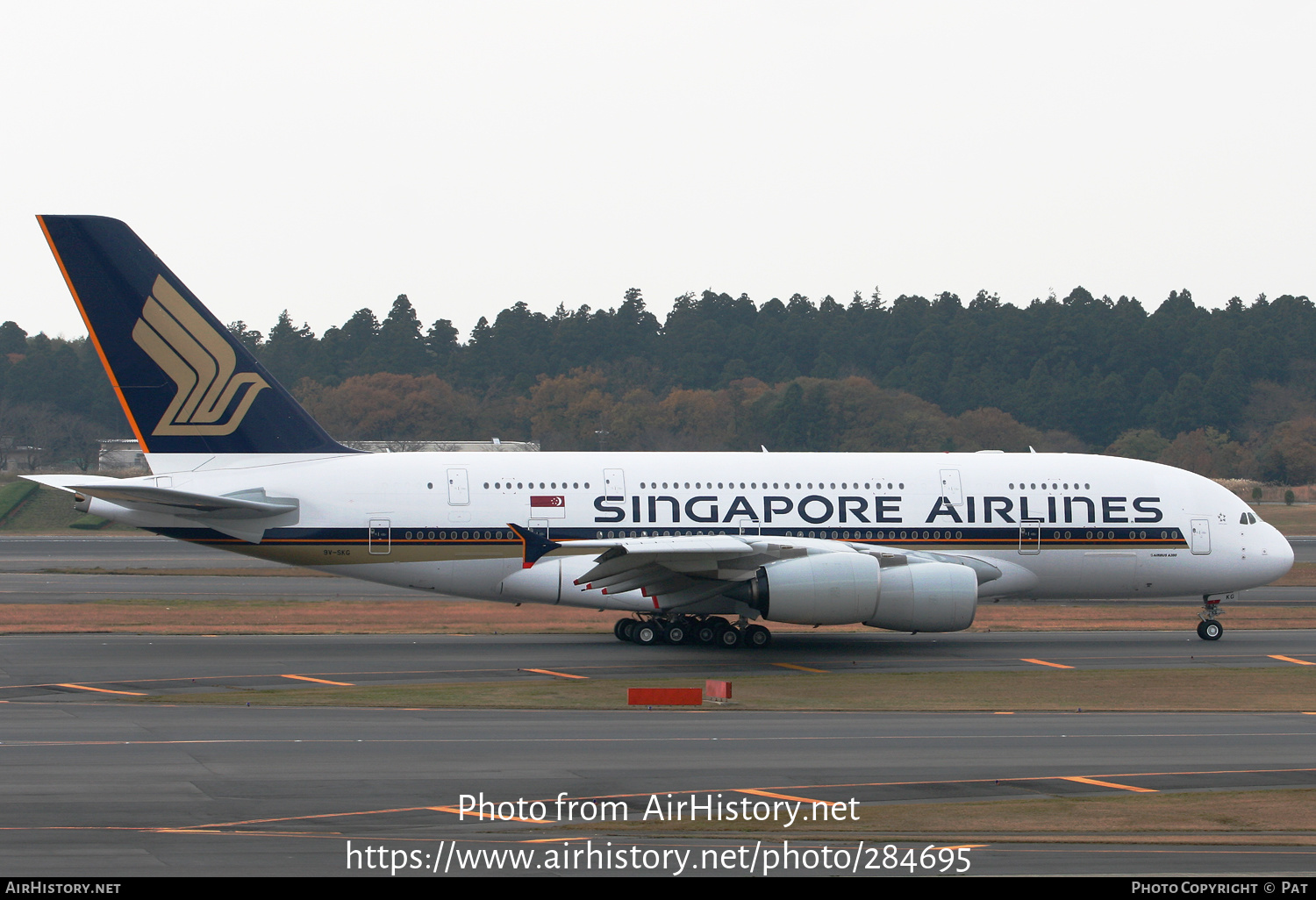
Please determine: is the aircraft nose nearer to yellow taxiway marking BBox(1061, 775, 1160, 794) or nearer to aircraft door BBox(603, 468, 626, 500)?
aircraft door BBox(603, 468, 626, 500)

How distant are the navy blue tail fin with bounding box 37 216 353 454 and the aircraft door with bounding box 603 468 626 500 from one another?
6.46 metres

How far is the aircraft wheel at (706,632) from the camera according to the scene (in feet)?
A: 92.0

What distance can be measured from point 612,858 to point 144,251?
68.5ft

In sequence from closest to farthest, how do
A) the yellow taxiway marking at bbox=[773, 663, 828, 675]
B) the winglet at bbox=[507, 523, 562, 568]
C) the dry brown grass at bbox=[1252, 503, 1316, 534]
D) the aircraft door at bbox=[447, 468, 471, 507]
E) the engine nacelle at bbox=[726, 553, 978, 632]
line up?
the yellow taxiway marking at bbox=[773, 663, 828, 675] < the engine nacelle at bbox=[726, 553, 978, 632] < the winglet at bbox=[507, 523, 562, 568] < the aircraft door at bbox=[447, 468, 471, 507] < the dry brown grass at bbox=[1252, 503, 1316, 534]

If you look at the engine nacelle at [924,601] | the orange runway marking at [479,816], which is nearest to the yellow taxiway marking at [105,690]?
the orange runway marking at [479,816]

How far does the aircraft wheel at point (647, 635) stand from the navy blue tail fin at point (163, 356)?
8.25m

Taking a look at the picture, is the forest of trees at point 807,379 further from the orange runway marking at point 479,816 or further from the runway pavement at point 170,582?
the orange runway marking at point 479,816

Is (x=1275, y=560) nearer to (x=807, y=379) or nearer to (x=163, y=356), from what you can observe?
(x=163, y=356)

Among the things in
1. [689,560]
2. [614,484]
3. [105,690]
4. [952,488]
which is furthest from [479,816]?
[952,488]

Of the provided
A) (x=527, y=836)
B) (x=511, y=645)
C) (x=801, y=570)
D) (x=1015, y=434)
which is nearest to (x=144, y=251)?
(x=511, y=645)

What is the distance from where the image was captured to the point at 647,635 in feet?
92.6

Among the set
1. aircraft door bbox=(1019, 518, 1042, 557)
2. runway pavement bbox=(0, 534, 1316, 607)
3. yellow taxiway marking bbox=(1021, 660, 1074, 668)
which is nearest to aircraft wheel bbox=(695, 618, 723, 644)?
yellow taxiway marking bbox=(1021, 660, 1074, 668)

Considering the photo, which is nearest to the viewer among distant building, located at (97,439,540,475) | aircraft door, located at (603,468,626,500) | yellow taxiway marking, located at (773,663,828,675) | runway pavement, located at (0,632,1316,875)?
runway pavement, located at (0,632,1316,875)

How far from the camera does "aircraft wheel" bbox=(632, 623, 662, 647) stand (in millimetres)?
28203
